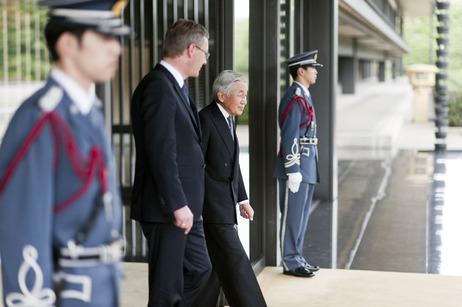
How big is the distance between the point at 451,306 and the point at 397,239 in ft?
8.29

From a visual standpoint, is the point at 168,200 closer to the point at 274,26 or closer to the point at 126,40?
the point at 274,26

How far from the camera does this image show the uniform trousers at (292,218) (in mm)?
5598

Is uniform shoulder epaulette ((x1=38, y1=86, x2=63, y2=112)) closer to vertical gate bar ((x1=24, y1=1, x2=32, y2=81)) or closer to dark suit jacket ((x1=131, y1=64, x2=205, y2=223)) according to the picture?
vertical gate bar ((x1=24, y1=1, x2=32, y2=81))

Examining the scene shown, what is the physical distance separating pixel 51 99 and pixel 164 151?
4.14 feet

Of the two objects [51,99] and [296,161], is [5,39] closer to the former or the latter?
[51,99]

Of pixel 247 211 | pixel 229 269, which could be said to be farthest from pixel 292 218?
pixel 229 269

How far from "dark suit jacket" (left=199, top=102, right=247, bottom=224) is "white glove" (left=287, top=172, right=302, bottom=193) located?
139cm

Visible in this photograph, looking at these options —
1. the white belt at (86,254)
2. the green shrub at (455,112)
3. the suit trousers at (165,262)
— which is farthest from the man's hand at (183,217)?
the green shrub at (455,112)

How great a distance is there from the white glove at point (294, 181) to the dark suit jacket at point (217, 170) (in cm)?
139

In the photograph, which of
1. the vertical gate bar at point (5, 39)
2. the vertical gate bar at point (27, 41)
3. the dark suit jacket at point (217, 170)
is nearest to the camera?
the vertical gate bar at point (5, 39)

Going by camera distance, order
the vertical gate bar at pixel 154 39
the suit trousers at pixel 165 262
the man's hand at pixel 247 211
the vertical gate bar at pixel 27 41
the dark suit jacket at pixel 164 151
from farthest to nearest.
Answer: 1. the vertical gate bar at pixel 154 39
2. the man's hand at pixel 247 211
3. the suit trousers at pixel 165 262
4. the dark suit jacket at pixel 164 151
5. the vertical gate bar at pixel 27 41

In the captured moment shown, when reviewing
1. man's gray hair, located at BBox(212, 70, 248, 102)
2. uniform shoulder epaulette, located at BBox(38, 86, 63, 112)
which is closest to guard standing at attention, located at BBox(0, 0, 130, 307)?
uniform shoulder epaulette, located at BBox(38, 86, 63, 112)

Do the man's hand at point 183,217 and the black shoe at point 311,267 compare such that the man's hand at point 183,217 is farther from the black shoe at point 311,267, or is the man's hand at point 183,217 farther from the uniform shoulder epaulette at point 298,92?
the black shoe at point 311,267

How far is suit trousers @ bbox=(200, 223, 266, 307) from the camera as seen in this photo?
410 centimetres
